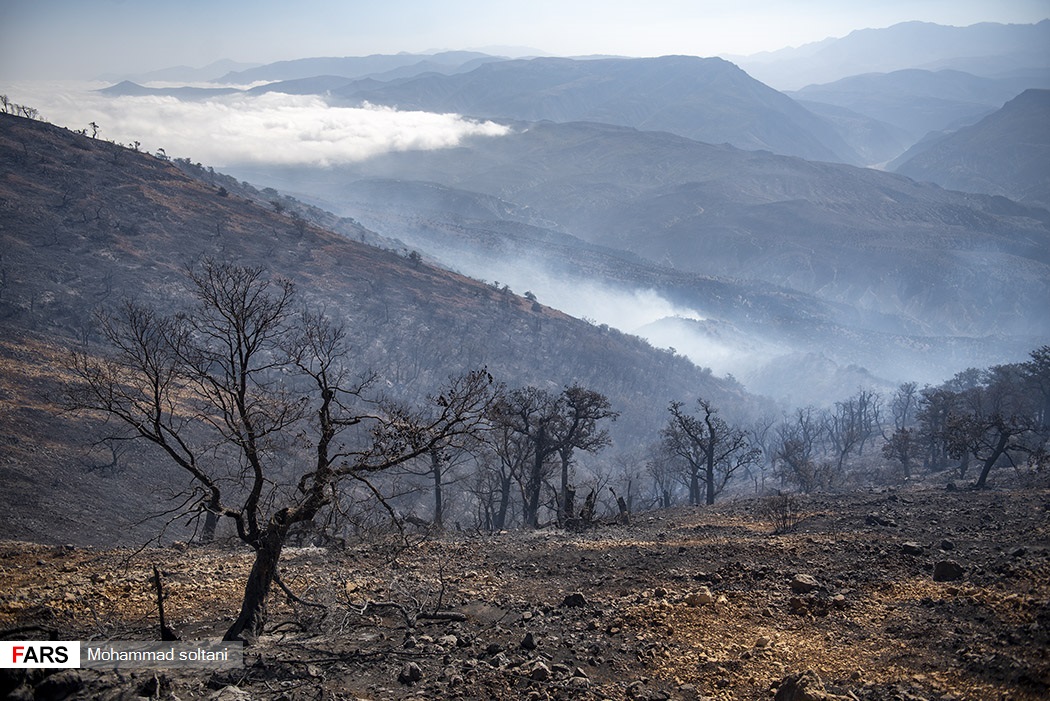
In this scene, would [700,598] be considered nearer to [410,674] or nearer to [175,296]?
[410,674]

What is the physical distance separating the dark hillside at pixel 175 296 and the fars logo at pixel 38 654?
31.0 m

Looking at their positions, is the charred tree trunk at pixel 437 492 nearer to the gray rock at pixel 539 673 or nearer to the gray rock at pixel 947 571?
A: the gray rock at pixel 539 673

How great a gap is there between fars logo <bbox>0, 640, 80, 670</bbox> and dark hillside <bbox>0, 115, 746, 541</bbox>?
102 ft

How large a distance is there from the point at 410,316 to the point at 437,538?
6846cm

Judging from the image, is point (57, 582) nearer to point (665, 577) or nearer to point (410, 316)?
point (665, 577)

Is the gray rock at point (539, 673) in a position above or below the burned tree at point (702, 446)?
below

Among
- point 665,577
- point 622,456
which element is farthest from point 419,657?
point 622,456

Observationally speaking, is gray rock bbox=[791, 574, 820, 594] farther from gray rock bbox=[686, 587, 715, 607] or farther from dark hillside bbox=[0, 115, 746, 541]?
dark hillside bbox=[0, 115, 746, 541]

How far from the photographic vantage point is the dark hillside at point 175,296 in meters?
41.8

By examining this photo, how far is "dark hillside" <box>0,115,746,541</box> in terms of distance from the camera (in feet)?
137

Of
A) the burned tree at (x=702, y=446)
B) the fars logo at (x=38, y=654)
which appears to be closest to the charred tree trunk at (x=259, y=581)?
the fars logo at (x=38, y=654)

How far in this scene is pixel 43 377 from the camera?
146 ft

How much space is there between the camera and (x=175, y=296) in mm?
68375

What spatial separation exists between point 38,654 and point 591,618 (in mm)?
7227
